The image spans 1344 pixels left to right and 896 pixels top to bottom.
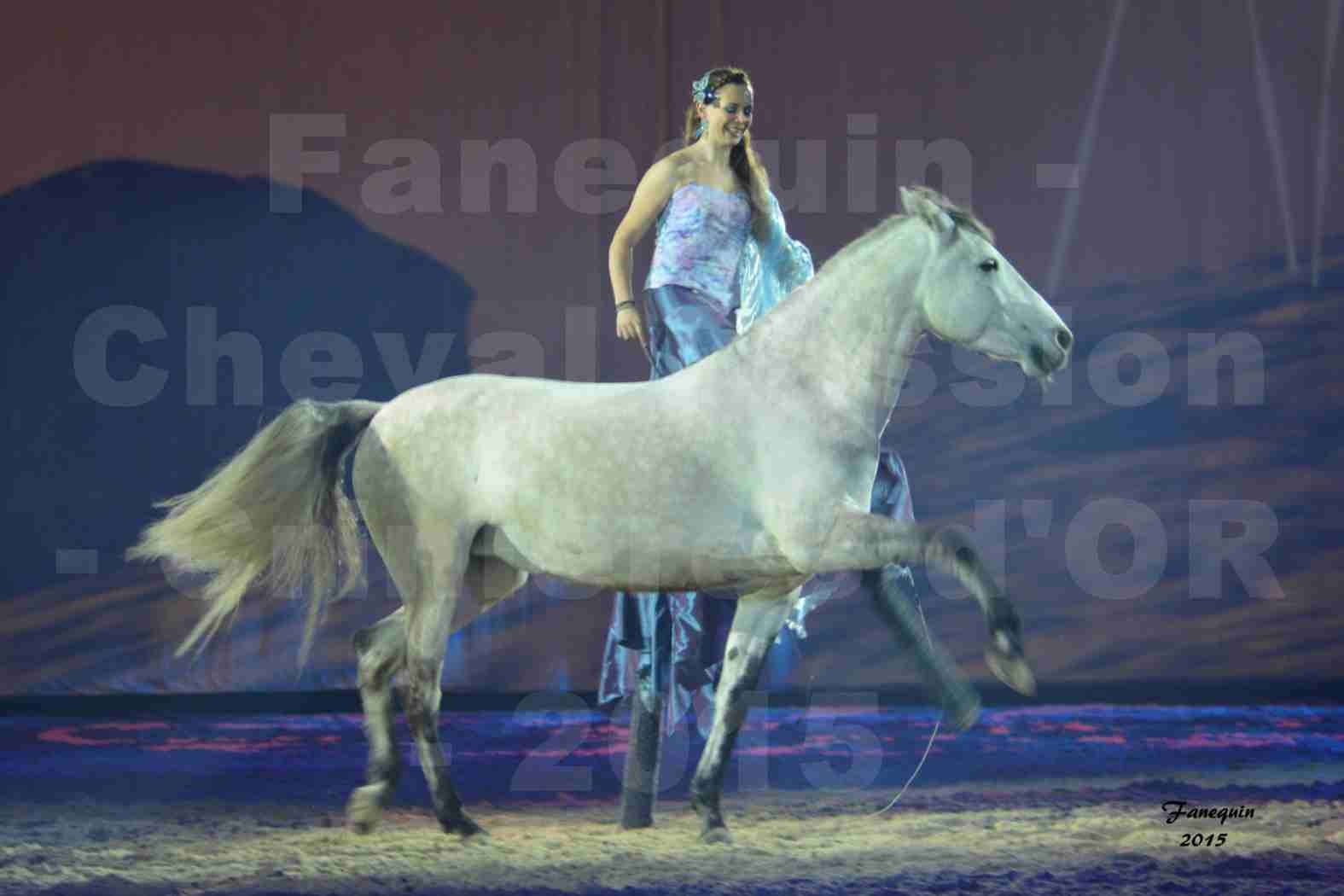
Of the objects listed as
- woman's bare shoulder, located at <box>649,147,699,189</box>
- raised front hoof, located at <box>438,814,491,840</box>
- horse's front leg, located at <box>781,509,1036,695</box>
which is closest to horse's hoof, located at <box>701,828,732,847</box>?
raised front hoof, located at <box>438,814,491,840</box>

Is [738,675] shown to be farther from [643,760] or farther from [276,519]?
[276,519]

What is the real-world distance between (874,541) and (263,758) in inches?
88.5

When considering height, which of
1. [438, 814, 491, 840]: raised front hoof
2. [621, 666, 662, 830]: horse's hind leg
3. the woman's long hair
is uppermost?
the woman's long hair

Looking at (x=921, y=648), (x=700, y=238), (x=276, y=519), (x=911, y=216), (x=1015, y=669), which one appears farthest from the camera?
(x=700, y=238)

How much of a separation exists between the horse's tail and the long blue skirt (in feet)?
2.24

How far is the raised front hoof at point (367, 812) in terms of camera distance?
10.7ft

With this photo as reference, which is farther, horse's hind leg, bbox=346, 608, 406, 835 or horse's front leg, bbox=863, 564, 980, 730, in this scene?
horse's hind leg, bbox=346, 608, 406, 835

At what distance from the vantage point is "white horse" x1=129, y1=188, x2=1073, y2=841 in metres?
3.10

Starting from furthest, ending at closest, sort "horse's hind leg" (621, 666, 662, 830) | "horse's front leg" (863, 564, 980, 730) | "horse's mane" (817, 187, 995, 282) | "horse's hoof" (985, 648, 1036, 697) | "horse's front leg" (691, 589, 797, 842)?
"horse's hind leg" (621, 666, 662, 830) → "horse's front leg" (691, 589, 797, 842) → "horse's mane" (817, 187, 995, 282) → "horse's front leg" (863, 564, 980, 730) → "horse's hoof" (985, 648, 1036, 697)

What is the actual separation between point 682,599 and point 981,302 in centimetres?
100

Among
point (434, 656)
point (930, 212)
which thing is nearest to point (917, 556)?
point (930, 212)

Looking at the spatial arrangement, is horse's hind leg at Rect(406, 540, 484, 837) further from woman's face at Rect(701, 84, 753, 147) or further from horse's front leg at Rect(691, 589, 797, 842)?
woman's face at Rect(701, 84, 753, 147)

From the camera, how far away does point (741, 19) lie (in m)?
5.36

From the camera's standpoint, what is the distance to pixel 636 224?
3543mm
